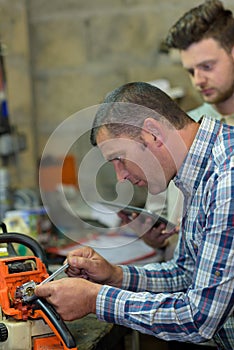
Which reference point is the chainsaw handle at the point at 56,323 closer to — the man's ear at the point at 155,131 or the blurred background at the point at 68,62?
the man's ear at the point at 155,131

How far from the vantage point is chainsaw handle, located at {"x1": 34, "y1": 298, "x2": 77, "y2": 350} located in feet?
4.01

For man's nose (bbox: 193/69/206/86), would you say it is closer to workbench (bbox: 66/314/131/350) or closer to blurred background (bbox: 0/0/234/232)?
blurred background (bbox: 0/0/234/232)

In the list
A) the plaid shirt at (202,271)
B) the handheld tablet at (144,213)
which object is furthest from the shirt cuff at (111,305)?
the handheld tablet at (144,213)

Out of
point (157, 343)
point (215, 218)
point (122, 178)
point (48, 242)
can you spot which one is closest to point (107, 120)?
point (122, 178)

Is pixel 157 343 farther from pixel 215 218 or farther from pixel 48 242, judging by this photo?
pixel 215 218

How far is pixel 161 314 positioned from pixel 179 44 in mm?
1247

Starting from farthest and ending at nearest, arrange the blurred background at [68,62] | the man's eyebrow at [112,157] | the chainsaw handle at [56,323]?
the blurred background at [68,62]
the man's eyebrow at [112,157]
the chainsaw handle at [56,323]

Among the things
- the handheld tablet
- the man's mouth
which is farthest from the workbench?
the man's mouth

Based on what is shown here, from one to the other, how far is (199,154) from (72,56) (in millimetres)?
1764

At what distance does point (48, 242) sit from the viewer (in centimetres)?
230

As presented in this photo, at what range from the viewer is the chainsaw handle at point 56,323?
1.22 meters

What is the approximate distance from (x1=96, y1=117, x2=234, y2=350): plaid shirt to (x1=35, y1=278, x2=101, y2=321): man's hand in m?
0.02

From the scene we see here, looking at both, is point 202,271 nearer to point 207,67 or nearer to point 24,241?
point 24,241

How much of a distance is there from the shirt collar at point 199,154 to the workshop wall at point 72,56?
1415 millimetres
